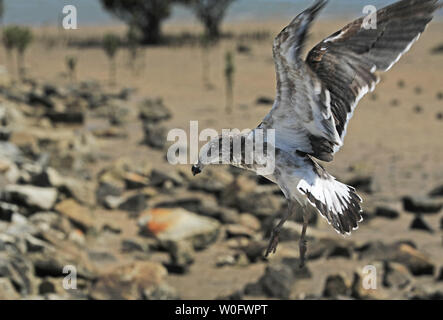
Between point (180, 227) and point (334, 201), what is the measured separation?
23.5 ft

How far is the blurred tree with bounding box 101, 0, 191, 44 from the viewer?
48.1 metres

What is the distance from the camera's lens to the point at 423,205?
13.4 metres

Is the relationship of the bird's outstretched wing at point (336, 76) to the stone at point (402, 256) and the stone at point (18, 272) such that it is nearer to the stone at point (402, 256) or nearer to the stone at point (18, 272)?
the stone at point (18, 272)

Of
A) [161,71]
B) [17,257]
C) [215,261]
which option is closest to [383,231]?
[215,261]

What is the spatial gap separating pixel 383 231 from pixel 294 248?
2234mm

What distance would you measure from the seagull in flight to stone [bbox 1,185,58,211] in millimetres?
7126

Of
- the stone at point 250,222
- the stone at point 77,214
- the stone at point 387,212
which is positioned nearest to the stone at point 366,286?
the stone at point 250,222

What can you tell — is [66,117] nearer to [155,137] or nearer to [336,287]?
[155,137]

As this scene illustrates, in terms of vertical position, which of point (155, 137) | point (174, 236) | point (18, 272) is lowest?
point (18, 272)

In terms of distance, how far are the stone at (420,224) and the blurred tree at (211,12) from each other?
136 feet

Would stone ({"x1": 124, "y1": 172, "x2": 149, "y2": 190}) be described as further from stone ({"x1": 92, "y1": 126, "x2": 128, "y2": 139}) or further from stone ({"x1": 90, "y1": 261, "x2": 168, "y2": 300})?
stone ({"x1": 92, "y1": 126, "x2": 128, "y2": 139})

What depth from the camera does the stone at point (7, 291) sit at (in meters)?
7.20

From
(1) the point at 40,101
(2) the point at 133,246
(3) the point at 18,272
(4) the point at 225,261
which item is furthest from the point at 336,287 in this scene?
(1) the point at 40,101
